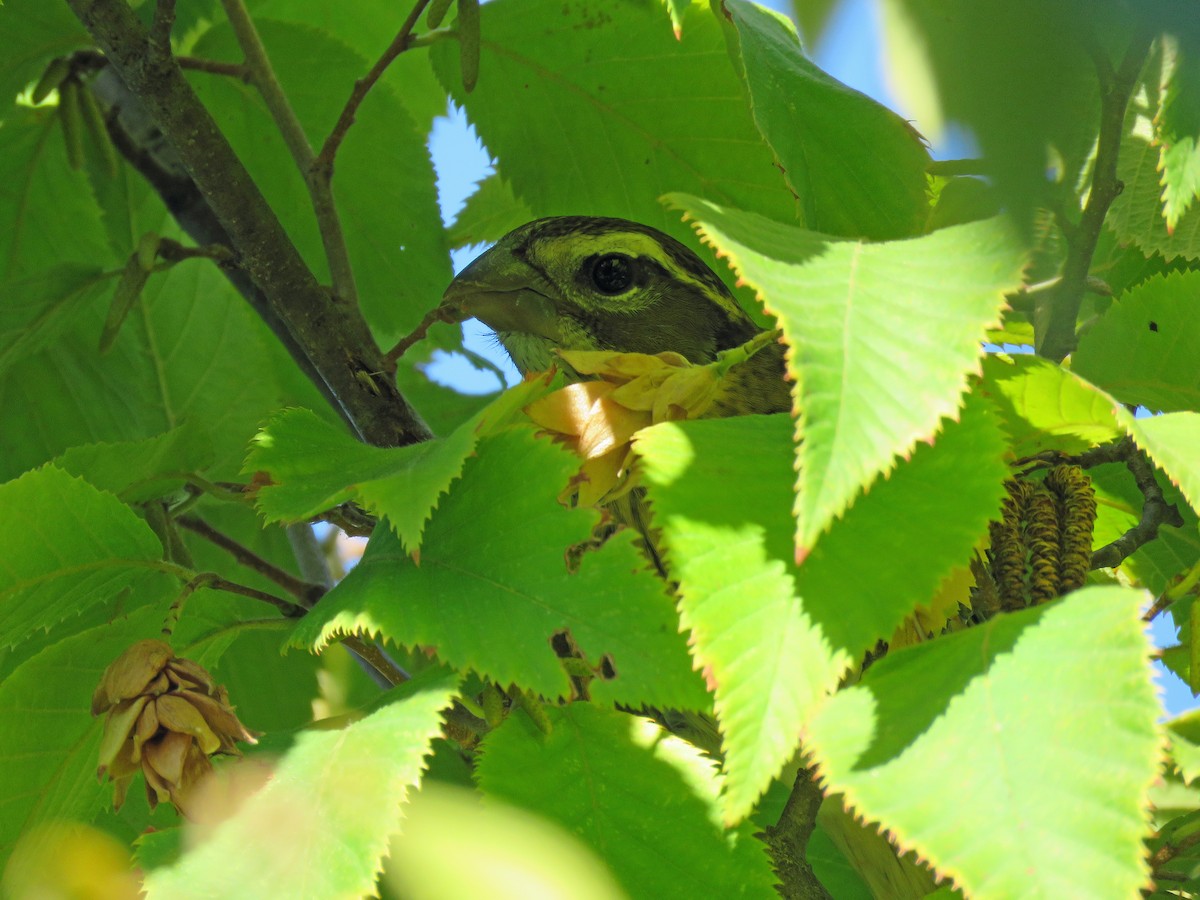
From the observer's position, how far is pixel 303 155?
2.02m

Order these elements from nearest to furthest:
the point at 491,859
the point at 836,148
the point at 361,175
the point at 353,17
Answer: the point at 491,859 < the point at 836,148 < the point at 361,175 < the point at 353,17

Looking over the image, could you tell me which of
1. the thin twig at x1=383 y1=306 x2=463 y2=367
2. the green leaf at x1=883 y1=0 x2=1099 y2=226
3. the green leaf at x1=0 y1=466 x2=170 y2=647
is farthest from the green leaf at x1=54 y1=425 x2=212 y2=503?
the green leaf at x1=883 y1=0 x2=1099 y2=226

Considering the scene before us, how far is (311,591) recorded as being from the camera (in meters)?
2.21

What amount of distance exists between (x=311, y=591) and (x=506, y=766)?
3.38 ft

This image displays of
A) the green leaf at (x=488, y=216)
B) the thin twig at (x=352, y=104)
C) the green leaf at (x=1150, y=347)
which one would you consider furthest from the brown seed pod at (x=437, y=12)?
the green leaf at (x=1150, y=347)

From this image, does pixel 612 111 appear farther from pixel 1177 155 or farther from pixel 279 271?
pixel 1177 155

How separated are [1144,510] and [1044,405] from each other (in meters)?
0.26

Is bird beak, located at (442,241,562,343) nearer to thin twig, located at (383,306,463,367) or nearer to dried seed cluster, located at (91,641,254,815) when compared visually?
thin twig, located at (383,306,463,367)

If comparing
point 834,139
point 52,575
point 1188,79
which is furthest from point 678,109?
point 1188,79

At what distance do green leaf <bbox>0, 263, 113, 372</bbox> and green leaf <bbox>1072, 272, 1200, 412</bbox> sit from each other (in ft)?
5.19

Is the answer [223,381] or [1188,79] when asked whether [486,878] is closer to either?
[1188,79]

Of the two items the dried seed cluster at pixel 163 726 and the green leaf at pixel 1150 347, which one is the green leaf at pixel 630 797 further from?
the green leaf at pixel 1150 347

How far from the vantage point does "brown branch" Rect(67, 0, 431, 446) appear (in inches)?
74.8

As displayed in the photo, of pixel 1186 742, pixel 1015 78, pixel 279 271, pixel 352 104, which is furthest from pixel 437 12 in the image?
pixel 1015 78
